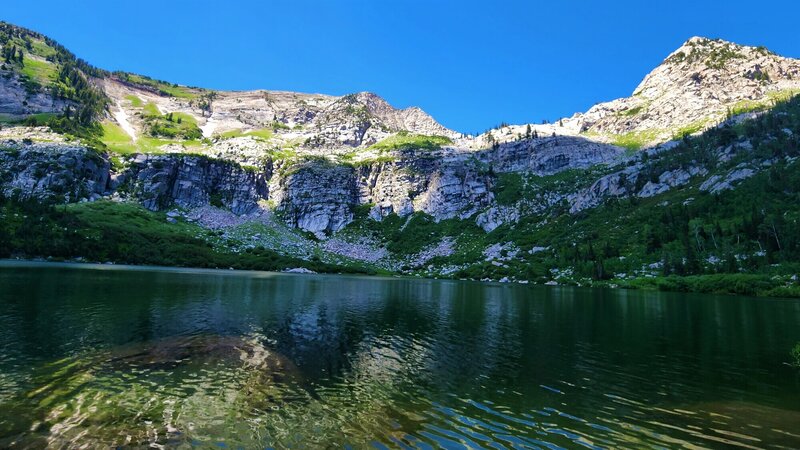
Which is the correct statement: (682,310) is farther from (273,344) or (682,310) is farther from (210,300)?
(210,300)

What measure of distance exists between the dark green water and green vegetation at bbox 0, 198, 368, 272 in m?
126

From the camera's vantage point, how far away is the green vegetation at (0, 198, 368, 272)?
14850 centimetres

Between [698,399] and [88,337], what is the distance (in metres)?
45.1

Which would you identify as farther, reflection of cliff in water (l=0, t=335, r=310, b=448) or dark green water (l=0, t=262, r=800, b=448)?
dark green water (l=0, t=262, r=800, b=448)

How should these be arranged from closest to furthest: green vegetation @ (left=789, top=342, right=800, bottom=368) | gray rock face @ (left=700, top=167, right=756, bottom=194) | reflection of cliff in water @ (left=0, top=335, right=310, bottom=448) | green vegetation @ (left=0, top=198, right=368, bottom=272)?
reflection of cliff in water @ (left=0, top=335, right=310, bottom=448)
green vegetation @ (left=789, top=342, right=800, bottom=368)
green vegetation @ (left=0, top=198, right=368, bottom=272)
gray rock face @ (left=700, top=167, right=756, bottom=194)

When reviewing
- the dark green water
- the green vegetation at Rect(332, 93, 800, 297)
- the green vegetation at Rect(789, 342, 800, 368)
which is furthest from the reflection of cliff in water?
the green vegetation at Rect(332, 93, 800, 297)

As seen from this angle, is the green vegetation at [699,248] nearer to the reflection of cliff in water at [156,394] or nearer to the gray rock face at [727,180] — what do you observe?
the gray rock face at [727,180]

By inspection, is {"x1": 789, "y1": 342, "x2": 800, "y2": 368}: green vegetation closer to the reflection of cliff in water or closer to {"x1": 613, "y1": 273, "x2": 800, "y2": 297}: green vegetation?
the reflection of cliff in water

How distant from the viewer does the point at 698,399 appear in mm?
23703

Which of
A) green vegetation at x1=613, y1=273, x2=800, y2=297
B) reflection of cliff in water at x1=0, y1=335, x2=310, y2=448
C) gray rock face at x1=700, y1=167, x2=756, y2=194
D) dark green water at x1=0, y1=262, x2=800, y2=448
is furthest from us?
gray rock face at x1=700, y1=167, x2=756, y2=194

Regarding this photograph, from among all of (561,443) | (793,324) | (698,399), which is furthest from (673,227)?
(561,443)

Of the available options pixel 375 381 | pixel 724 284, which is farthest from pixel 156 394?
pixel 724 284

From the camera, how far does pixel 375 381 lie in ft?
84.1

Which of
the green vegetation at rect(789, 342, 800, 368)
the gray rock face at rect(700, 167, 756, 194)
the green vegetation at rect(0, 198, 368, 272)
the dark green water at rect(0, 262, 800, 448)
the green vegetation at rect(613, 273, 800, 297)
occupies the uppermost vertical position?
the gray rock face at rect(700, 167, 756, 194)
